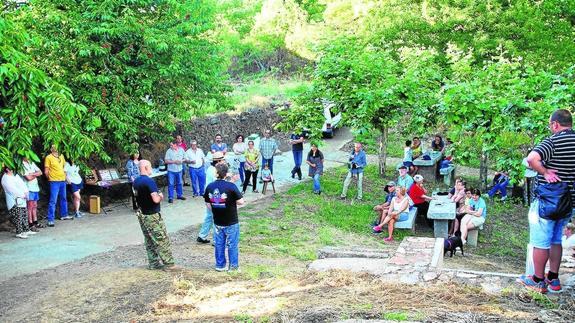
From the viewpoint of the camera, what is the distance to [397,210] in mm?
12766

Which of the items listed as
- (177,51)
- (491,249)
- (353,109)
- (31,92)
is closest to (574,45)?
(353,109)

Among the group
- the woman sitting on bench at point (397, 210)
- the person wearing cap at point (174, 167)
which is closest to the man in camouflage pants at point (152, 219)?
the woman sitting on bench at point (397, 210)

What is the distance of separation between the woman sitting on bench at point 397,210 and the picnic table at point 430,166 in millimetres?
5046

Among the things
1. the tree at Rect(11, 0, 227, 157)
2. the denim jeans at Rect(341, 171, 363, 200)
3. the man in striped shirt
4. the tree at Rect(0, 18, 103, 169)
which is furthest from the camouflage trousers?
the denim jeans at Rect(341, 171, 363, 200)

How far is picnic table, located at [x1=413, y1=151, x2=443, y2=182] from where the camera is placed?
17.7m

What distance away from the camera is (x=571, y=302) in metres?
5.86

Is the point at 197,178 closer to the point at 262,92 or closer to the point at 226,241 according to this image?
the point at 226,241

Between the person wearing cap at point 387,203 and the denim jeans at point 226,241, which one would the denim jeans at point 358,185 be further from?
the denim jeans at point 226,241

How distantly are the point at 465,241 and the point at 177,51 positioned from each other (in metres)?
8.01

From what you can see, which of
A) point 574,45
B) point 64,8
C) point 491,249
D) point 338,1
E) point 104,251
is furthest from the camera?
point 338,1

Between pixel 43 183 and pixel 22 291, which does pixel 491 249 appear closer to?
pixel 22 291

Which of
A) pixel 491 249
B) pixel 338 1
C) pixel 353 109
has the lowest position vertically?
pixel 491 249

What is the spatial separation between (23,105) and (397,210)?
8.04 m

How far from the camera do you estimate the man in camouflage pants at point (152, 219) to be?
8.62 metres
